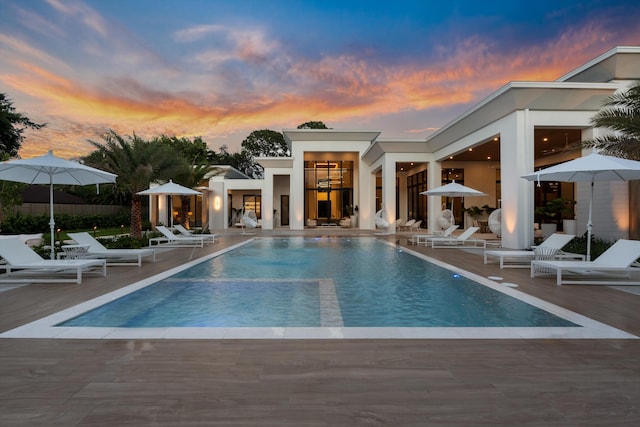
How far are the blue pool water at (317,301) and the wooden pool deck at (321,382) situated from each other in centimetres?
84

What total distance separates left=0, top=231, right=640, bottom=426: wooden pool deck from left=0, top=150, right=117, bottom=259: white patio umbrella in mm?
4831

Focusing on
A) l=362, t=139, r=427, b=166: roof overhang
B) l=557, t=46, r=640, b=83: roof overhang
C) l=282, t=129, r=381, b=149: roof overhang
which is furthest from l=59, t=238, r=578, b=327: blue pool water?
l=282, t=129, r=381, b=149: roof overhang

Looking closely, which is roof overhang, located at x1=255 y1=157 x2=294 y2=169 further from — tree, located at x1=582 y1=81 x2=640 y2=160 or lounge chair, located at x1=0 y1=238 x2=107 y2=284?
lounge chair, located at x1=0 y1=238 x2=107 y2=284

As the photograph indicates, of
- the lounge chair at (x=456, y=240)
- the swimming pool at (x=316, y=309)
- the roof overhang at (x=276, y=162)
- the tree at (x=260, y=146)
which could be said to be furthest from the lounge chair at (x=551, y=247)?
the tree at (x=260, y=146)

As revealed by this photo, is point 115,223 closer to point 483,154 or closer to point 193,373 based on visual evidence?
point 483,154

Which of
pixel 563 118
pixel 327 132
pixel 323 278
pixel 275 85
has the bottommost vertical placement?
pixel 323 278

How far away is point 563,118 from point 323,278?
10.1m

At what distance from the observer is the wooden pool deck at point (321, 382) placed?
7.61 feet

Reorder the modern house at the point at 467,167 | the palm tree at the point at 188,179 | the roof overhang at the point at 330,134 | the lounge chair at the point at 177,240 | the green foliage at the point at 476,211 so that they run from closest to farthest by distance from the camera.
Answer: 1. the modern house at the point at 467,167
2. the lounge chair at the point at 177,240
3. the palm tree at the point at 188,179
4. the green foliage at the point at 476,211
5. the roof overhang at the point at 330,134

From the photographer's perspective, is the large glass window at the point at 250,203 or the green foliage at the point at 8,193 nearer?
the green foliage at the point at 8,193

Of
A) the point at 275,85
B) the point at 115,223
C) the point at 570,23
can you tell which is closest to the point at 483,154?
the point at 570,23

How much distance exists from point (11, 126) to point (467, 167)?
91.1 ft

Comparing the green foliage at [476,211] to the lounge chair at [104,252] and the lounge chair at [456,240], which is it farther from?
the lounge chair at [104,252]

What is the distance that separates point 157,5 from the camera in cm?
1742
